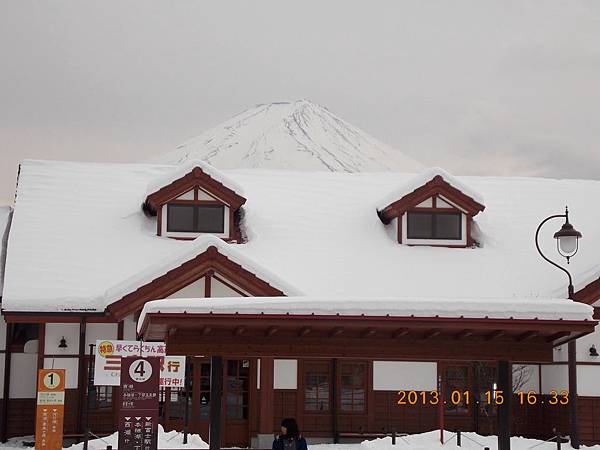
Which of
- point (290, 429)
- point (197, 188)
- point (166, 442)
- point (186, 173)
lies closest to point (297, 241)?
point (197, 188)

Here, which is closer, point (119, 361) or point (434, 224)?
point (119, 361)

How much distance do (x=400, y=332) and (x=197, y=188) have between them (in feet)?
54.1

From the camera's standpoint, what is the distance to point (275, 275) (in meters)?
26.2

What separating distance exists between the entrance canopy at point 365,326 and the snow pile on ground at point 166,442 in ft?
30.7

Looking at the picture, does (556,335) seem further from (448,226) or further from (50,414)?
(448,226)

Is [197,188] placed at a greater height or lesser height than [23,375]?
greater

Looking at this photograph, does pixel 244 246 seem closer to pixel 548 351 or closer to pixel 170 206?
pixel 170 206

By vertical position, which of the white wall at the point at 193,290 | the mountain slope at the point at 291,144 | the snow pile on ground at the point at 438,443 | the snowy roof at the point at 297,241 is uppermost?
the mountain slope at the point at 291,144

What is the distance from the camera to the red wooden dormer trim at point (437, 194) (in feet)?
102

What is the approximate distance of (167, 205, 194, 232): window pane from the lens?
30147mm

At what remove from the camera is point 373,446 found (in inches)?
990

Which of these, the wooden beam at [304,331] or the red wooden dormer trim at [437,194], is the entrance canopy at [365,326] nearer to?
the wooden beam at [304,331]

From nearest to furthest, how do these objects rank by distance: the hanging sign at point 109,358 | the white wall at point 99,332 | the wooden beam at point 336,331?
the wooden beam at point 336,331
the hanging sign at point 109,358
the white wall at point 99,332

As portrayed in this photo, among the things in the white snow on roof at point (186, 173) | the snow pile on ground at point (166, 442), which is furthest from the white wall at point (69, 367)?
the white snow on roof at point (186, 173)
